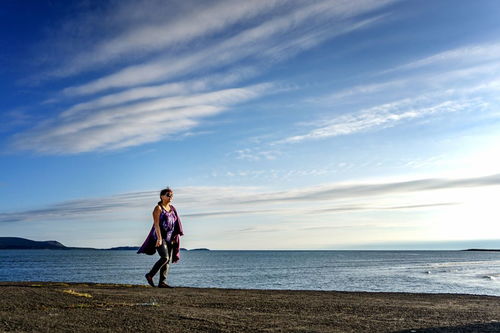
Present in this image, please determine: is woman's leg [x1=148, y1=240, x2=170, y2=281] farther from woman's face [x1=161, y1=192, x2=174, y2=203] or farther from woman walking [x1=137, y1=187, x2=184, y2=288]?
woman's face [x1=161, y1=192, x2=174, y2=203]

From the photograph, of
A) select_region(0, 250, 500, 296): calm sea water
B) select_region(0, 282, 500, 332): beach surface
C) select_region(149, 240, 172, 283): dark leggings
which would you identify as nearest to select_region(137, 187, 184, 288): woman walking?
select_region(149, 240, 172, 283): dark leggings

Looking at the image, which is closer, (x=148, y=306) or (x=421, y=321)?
(x=421, y=321)

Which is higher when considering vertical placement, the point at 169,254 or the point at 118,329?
the point at 169,254

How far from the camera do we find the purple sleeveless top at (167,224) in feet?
46.4

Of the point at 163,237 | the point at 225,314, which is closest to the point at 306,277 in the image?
the point at 163,237

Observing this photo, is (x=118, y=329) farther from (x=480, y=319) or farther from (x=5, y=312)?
(x=480, y=319)

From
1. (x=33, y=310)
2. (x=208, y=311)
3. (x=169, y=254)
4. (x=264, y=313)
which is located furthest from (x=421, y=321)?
(x=169, y=254)

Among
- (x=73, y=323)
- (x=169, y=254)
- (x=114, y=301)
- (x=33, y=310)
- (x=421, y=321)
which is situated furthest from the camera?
(x=169, y=254)

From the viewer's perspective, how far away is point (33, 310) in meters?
8.59

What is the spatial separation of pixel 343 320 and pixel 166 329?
10.1 ft

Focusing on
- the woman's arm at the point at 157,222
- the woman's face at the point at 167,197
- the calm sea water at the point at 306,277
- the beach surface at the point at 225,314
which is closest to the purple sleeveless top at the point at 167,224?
the woman's arm at the point at 157,222

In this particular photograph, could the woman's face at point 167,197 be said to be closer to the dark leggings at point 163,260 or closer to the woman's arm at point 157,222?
the woman's arm at point 157,222

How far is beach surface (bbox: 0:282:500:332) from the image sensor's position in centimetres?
711

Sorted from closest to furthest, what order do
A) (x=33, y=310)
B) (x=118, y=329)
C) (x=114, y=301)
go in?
(x=118, y=329) → (x=33, y=310) → (x=114, y=301)
